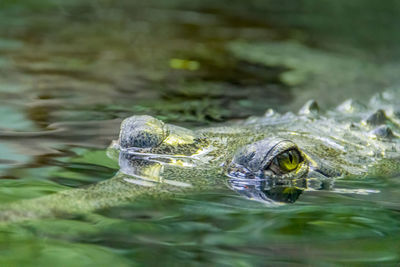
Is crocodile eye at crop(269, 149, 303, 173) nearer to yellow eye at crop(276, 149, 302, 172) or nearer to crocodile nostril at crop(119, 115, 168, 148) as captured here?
yellow eye at crop(276, 149, 302, 172)

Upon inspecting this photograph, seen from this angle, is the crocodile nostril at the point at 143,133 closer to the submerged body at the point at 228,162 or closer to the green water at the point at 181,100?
the submerged body at the point at 228,162

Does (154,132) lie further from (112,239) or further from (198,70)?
(198,70)

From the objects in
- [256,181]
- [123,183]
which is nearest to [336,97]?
[256,181]

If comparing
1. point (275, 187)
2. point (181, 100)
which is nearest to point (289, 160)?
point (275, 187)

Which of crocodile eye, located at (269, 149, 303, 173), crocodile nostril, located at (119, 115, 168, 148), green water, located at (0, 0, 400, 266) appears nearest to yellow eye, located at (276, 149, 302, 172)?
crocodile eye, located at (269, 149, 303, 173)

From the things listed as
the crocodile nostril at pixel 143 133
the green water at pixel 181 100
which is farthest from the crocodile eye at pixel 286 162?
the crocodile nostril at pixel 143 133
